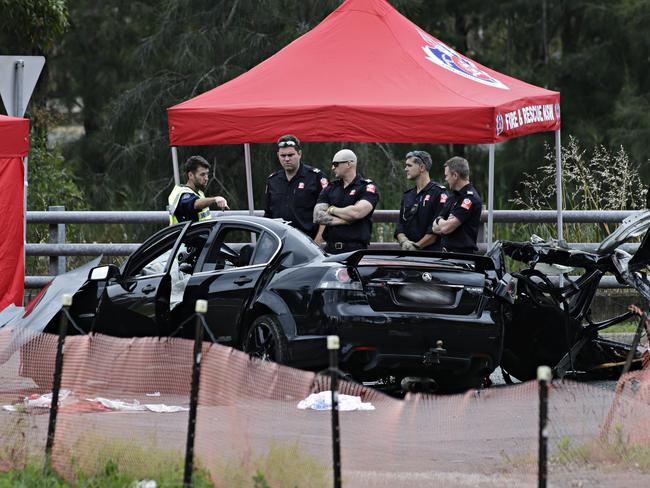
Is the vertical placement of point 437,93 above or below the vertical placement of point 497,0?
below

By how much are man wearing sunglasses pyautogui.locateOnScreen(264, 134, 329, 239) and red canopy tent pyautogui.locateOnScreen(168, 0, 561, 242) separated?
332 millimetres

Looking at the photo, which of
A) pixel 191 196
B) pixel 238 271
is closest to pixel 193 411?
pixel 238 271

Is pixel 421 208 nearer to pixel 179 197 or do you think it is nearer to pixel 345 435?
pixel 179 197

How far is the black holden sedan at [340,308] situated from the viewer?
920 centimetres

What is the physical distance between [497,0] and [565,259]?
73.8 ft

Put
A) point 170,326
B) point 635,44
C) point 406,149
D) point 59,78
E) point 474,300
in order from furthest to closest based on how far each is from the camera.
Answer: point 59,78 → point 635,44 → point 406,149 → point 170,326 → point 474,300

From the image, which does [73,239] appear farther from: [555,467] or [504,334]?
[555,467]

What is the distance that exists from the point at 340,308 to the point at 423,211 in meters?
2.98

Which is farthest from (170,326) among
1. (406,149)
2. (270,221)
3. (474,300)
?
(406,149)

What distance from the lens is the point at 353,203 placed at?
11.7 m

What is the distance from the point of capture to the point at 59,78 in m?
35.5

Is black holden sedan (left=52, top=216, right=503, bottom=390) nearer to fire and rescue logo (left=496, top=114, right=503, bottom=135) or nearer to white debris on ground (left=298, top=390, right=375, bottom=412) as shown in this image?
white debris on ground (left=298, top=390, right=375, bottom=412)

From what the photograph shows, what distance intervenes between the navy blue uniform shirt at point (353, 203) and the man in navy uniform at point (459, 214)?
0.58 m

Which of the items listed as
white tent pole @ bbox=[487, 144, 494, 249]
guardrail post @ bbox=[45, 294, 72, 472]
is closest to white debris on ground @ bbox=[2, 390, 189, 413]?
guardrail post @ bbox=[45, 294, 72, 472]
